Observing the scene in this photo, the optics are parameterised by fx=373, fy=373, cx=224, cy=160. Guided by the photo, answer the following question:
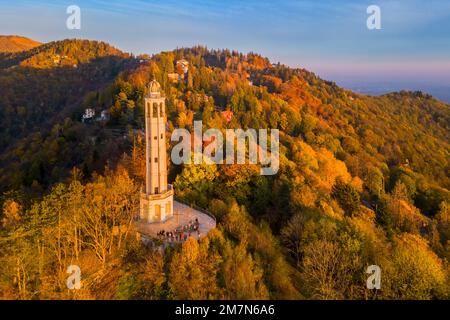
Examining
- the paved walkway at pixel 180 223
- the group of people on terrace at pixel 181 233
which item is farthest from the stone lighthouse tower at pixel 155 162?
the group of people on terrace at pixel 181 233

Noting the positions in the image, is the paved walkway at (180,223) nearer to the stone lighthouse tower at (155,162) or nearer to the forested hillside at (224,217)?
the stone lighthouse tower at (155,162)

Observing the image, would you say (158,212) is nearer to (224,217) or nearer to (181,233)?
(181,233)

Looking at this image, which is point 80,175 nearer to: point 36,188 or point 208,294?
point 36,188

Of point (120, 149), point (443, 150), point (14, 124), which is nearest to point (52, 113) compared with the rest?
point (14, 124)
